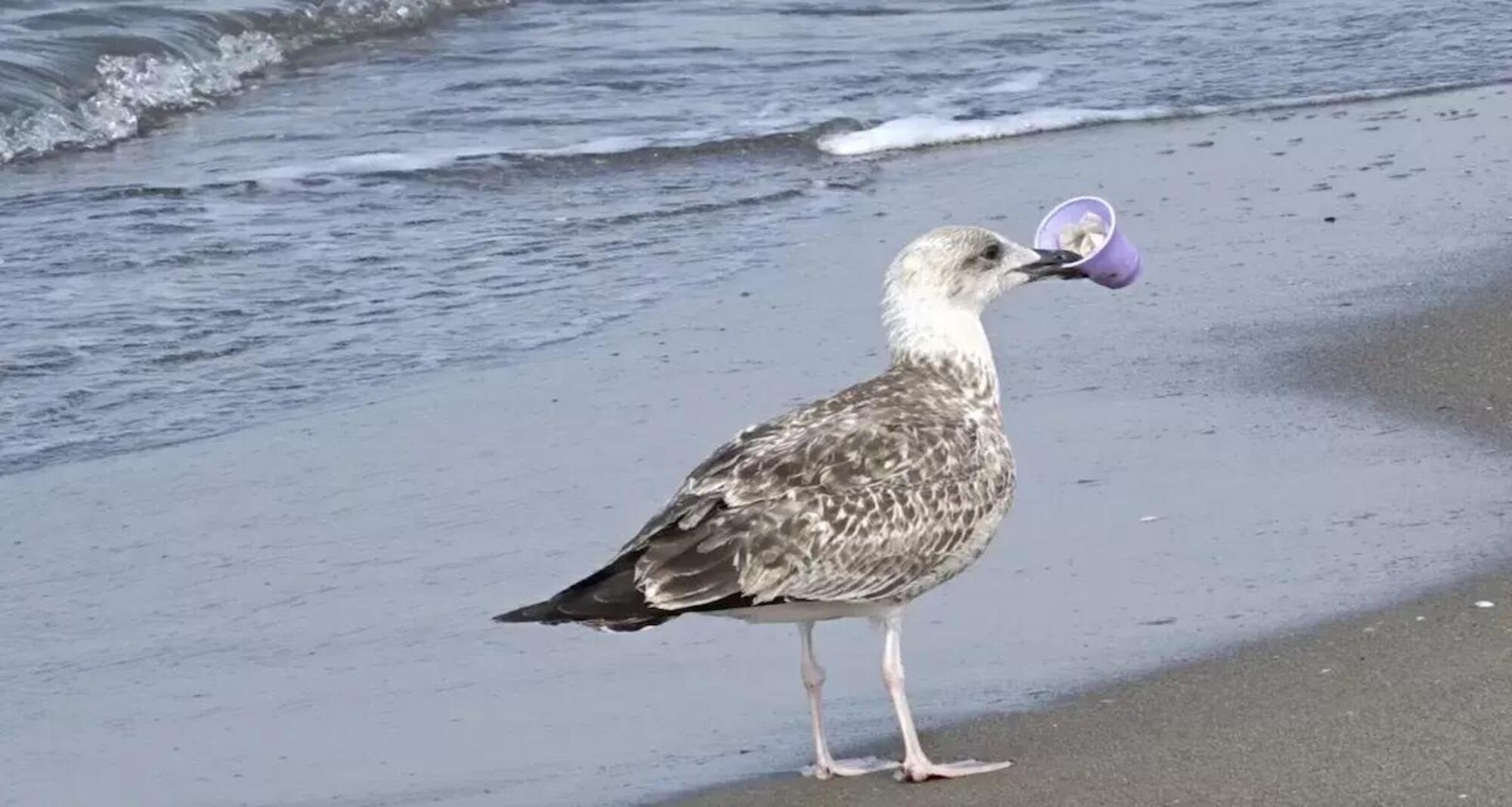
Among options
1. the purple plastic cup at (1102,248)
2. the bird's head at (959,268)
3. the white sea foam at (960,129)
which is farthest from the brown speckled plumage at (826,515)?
the white sea foam at (960,129)

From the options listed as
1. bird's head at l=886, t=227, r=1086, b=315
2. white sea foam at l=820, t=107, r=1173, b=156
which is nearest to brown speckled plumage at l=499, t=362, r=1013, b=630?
bird's head at l=886, t=227, r=1086, b=315

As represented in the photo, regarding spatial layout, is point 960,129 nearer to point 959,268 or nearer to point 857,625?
point 857,625

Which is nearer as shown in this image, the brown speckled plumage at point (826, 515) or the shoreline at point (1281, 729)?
the shoreline at point (1281, 729)

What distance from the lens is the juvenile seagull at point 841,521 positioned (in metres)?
5.26

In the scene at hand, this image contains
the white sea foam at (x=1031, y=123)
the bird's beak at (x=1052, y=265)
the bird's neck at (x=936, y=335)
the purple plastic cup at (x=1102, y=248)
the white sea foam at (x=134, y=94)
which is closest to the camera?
the bird's neck at (x=936, y=335)

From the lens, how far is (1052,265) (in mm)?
6242

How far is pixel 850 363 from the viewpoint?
8500 millimetres

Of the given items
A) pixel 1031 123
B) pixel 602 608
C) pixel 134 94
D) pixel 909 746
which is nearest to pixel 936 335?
pixel 909 746

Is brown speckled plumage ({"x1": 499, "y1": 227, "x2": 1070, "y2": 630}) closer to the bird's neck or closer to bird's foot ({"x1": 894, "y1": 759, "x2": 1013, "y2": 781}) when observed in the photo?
the bird's neck

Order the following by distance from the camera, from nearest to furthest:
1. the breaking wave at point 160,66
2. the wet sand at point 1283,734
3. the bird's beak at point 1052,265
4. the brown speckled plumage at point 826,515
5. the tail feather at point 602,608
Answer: the wet sand at point 1283,734, the tail feather at point 602,608, the brown speckled plumage at point 826,515, the bird's beak at point 1052,265, the breaking wave at point 160,66

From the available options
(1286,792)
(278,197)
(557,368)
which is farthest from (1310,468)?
(278,197)

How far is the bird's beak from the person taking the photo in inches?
244

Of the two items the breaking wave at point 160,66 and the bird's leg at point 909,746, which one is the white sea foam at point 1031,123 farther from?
the bird's leg at point 909,746

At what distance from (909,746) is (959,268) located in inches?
48.4
